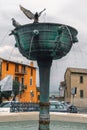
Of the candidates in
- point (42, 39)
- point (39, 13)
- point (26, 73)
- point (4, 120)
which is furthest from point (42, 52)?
point (26, 73)

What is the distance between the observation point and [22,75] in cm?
7769

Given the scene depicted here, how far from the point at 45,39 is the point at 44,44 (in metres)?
0.12

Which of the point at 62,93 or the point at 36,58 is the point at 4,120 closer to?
the point at 36,58

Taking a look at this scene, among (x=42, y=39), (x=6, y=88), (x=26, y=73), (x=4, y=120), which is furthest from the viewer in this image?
(x=26, y=73)

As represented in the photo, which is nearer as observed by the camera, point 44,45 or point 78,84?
point 44,45

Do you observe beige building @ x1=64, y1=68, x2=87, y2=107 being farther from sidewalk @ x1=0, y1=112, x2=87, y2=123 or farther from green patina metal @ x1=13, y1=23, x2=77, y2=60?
green patina metal @ x1=13, y1=23, x2=77, y2=60

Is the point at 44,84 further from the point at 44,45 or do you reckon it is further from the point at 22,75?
the point at 22,75

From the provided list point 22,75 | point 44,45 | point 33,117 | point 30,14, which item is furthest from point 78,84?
point 44,45

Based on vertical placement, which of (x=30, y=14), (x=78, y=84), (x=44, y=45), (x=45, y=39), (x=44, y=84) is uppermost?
(x=78, y=84)

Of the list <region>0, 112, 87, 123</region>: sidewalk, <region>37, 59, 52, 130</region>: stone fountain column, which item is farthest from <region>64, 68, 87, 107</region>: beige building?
<region>37, 59, 52, 130</region>: stone fountain column

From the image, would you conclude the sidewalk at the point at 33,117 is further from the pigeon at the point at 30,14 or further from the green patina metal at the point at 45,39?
the pigeon at the point at 30,14

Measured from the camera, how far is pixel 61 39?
9.59m

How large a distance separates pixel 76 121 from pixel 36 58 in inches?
231

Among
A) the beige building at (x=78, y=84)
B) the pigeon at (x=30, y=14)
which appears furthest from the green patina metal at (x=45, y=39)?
the beige building at (x=78, y=84)
